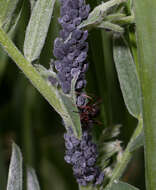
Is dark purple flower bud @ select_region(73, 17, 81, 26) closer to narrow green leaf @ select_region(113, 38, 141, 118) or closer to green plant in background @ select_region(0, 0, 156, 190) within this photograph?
green plant in background @ select_region(0, 0, 156, 190)

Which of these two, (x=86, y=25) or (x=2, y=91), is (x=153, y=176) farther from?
(x=2, y=91)

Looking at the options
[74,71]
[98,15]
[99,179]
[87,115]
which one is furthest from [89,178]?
[98,15]

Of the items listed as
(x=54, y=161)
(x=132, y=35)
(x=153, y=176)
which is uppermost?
(x=132, y=35)

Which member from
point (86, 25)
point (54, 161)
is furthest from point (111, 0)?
point (54, 161)

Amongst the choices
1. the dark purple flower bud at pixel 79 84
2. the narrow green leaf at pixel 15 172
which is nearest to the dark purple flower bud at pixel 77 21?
the dark purple flower bud at pixel 79 84

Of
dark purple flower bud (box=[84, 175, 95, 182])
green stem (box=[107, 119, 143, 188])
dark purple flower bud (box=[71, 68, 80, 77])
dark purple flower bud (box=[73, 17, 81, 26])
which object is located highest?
dark purple flower bud (box=[73, 17, 81, 26])

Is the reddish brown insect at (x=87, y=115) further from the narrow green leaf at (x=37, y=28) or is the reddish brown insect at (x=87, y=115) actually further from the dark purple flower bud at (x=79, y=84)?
the narrow green leaf at (x=37, y=28)

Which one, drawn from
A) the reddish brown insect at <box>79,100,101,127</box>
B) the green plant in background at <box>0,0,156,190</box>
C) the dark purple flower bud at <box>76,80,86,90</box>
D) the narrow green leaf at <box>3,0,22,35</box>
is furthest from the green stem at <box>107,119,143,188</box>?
the narrow green leaf at <box>3,0,22,35</box>
